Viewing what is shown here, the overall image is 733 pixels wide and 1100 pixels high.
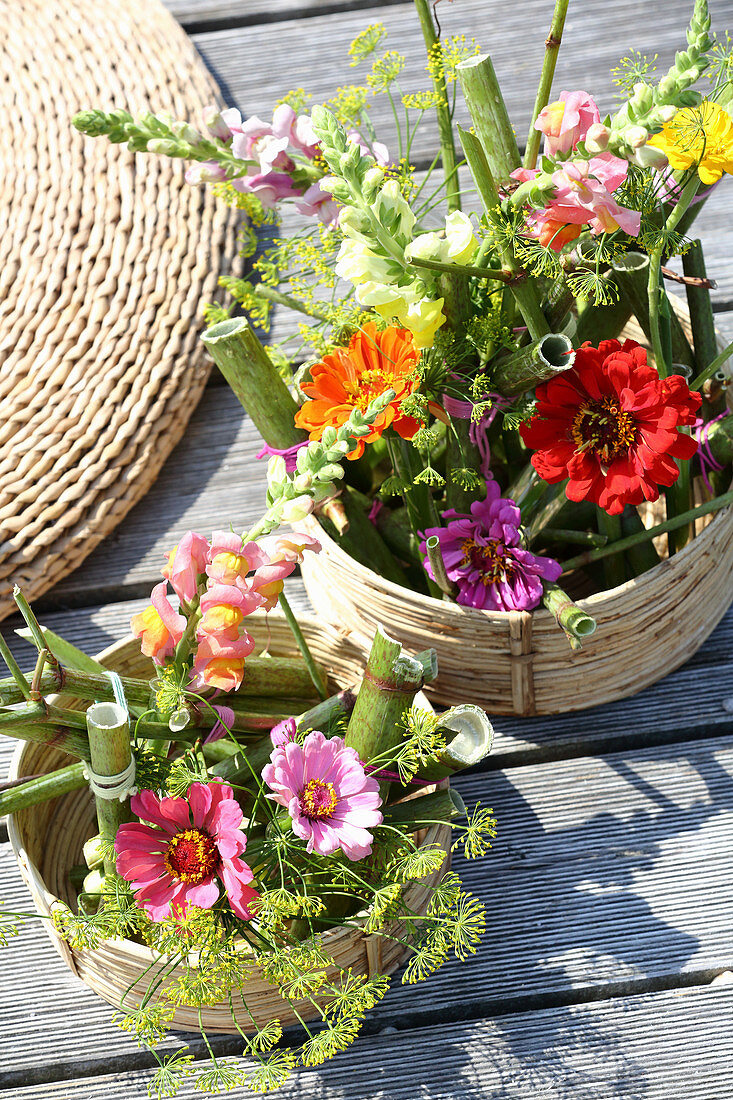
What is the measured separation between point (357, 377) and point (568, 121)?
6.3 inches

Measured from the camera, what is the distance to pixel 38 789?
0.49 metres

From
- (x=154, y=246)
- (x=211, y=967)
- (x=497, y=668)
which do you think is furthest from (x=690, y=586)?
(x=154, y=246)

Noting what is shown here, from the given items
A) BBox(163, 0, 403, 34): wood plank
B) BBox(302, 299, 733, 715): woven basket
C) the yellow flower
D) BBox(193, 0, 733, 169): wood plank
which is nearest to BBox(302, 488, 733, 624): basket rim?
BBox(302, 299, 733, 715): woven basket

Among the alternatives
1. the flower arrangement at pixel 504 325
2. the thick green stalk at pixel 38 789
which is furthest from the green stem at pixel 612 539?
the thick green stalk at pixel 38 789

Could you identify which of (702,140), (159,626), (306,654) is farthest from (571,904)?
(702,140)

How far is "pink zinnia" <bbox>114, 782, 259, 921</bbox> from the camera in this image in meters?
0.45

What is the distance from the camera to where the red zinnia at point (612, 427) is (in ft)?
1.58

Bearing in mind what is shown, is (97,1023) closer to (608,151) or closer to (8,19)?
(608,151)

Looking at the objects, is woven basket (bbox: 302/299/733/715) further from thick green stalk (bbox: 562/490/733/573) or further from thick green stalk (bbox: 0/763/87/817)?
thick green stalk (bbox: 0/763/87/817)

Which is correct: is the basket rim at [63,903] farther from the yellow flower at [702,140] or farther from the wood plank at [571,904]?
the yellow flower at [702,140]

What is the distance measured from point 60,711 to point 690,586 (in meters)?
0.37

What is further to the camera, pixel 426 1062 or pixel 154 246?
pixel 154 246

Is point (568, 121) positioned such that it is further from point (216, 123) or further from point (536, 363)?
point (216, 123)

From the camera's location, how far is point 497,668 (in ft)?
1.97
